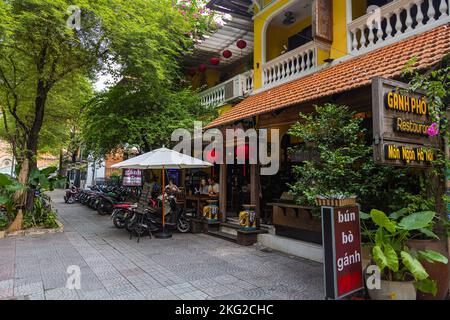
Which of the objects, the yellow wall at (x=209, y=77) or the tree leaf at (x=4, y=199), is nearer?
the tree leaf at (x=4, y=199)

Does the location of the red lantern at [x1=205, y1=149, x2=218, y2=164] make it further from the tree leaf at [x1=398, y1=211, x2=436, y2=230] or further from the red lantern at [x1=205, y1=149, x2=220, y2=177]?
the tree leaf at [x1=398, y1=211, x2=436, y2=230]

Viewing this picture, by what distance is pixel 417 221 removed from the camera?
404 cm

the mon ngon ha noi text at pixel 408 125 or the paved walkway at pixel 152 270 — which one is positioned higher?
the mon ngon ha noi text at pixel 408 125

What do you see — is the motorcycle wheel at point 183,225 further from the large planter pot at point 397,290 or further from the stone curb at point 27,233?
the large planter pot at point 397,290

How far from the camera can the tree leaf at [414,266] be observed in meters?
3.73

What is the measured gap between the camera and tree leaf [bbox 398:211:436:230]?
3949 millimetres

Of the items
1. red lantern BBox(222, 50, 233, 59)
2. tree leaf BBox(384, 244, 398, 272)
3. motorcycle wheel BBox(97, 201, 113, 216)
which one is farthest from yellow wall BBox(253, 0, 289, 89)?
motorcycle wheel BBox(97, 201, 113, 216)

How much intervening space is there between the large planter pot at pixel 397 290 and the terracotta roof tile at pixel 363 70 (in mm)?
3127

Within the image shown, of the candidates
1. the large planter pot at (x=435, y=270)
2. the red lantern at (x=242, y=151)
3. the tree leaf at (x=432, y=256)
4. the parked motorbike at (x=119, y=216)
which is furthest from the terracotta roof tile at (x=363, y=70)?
the parked motorbike at (x=119, y=216)

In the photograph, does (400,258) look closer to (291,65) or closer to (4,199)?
(291,65)
